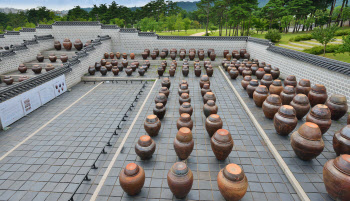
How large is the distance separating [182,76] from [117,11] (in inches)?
1451

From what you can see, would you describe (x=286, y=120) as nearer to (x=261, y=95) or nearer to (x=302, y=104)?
(x=302, y=104)

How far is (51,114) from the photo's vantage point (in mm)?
10914

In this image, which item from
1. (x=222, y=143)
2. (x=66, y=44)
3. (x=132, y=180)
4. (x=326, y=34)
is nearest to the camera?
(x=132, y=180)

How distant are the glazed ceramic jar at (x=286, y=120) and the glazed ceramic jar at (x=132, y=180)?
18.6ft

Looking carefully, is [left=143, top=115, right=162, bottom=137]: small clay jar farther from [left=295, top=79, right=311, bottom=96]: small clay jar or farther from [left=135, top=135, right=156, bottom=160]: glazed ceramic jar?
[left=295, top=79, right=311, bottom=96]: small clay jar

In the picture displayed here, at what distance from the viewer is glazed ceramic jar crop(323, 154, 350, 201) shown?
4.61 m

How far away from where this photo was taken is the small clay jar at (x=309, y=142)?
19.9 feet

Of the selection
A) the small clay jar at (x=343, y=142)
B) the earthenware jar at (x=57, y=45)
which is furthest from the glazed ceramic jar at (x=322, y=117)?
the earthenware jar at (x=57, y=45)

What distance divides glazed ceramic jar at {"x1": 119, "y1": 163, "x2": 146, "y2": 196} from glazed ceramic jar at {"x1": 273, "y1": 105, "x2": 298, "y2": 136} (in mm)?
5666

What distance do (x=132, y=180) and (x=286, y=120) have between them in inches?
239

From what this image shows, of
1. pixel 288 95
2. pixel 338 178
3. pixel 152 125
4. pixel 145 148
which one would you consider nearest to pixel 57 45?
pixel 152 125

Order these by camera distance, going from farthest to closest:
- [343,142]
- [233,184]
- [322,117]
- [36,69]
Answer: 1. [36,69]
2. [322,117]
3. [343,142]
4. [233,184]

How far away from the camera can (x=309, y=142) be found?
6.11 metres

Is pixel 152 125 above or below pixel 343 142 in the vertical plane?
below
